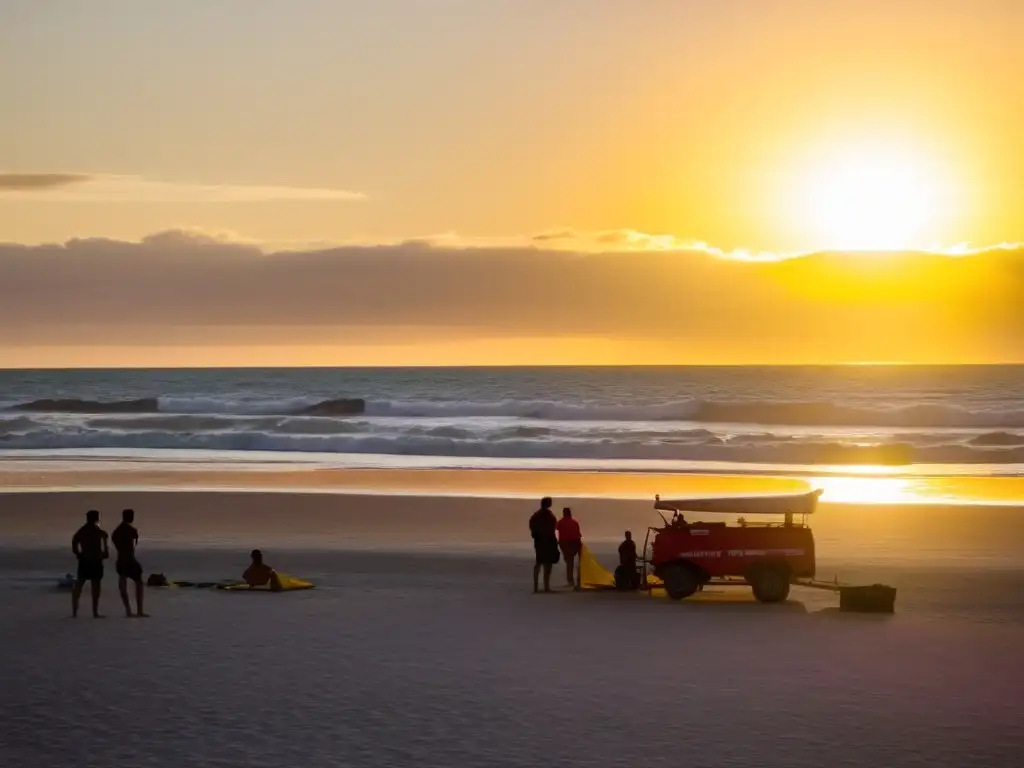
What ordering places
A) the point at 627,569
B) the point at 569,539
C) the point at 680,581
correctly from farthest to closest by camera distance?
the point at 569,539, the point at 627,569, the point at 680,581

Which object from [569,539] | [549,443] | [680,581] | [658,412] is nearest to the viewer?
[680,581]

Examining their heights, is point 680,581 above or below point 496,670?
above

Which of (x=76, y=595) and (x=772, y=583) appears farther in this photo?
(x=772, y=583)

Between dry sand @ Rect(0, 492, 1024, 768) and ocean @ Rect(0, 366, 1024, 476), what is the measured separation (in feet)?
78.1

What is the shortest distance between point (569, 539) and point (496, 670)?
5.90 meters

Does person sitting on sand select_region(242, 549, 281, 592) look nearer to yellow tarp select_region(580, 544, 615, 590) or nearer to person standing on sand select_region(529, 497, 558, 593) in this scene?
person standing on sand select_region(529, 497, 558, 593)

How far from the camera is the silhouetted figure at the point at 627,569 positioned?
797 inches

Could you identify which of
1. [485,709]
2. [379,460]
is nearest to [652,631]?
[485,709]

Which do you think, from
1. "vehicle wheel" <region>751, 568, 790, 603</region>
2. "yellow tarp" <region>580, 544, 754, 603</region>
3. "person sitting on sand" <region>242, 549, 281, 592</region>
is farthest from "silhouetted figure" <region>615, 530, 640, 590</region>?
"person sitting on sand" <region>242, 549, 281, 592</region>

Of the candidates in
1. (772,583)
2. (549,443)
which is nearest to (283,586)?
(772,583)

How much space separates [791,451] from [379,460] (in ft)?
54.8

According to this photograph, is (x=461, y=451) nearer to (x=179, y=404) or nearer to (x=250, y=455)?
(x=250, y=455)

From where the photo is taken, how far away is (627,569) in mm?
20359

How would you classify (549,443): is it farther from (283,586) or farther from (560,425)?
(283,586)
